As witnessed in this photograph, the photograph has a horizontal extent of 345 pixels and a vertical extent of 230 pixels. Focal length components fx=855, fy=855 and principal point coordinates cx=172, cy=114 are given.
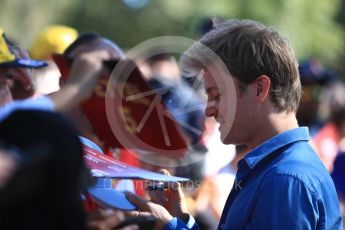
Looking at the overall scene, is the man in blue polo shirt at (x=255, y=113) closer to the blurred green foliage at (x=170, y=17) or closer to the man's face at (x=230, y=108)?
the man's face at (x=230, y=108)

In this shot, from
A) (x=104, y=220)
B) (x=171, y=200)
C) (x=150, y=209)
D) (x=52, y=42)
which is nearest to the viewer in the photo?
(x=104, y=220)

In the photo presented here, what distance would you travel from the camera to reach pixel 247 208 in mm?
2959

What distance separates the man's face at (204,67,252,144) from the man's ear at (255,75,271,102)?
1.8 inches

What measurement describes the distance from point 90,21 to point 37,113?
21.1m

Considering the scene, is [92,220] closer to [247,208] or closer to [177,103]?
[247,208]

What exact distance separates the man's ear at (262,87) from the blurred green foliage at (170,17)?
53.2ft

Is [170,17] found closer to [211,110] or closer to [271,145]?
[211,110]

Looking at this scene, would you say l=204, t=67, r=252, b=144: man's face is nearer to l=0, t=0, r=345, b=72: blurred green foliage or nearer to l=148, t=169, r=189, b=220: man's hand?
l=148, t=169, r=189, b=220: man's hand

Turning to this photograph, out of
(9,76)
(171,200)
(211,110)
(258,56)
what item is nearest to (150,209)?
(171,200)

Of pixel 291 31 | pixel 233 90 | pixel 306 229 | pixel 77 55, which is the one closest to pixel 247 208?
pixel 306 229

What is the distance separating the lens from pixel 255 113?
3.11 metres

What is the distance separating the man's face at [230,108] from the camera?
311 cm

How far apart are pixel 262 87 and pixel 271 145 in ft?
0.70

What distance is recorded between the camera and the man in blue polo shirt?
2971mm
